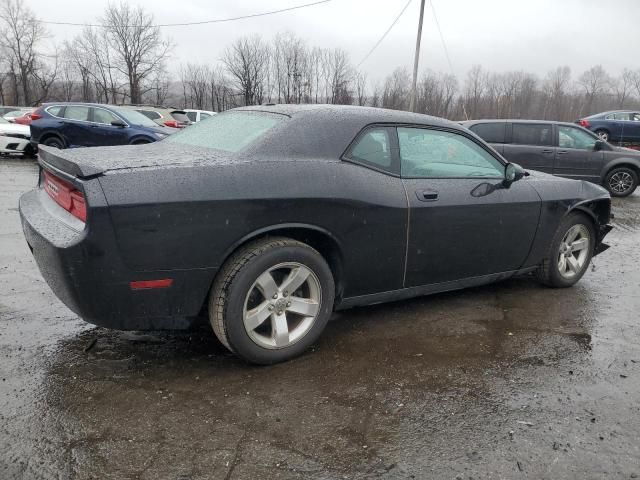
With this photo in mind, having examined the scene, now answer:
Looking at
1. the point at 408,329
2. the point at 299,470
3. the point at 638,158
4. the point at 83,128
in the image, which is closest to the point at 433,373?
the point at 408,329

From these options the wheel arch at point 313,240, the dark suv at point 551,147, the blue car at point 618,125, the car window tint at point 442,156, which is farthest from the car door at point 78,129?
the blue car at point 618,125

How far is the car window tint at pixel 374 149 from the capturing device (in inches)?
126

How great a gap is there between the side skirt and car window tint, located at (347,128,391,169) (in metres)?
0.86

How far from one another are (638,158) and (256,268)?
11140mm

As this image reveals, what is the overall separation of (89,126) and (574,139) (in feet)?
36.7

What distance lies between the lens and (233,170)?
107 inches

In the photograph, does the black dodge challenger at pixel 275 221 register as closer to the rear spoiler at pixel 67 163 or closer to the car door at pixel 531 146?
the rear spoiler at pixel 67 163

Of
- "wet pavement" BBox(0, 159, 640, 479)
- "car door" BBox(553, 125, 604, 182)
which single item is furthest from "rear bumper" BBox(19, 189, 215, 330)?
"car door" BBox(553, 125, 604, 182)

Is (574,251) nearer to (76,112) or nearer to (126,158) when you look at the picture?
(126,158)

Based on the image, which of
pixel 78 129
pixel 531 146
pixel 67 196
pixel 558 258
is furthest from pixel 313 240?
pixel 78 129

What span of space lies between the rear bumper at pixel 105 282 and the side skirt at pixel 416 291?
1.02 metres

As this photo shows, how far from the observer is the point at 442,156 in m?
3.64

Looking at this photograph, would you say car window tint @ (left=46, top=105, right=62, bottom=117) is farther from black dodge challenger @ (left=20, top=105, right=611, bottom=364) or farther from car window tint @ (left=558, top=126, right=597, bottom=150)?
car window tint @ (left=558, top=126, right=597, bottom=150)

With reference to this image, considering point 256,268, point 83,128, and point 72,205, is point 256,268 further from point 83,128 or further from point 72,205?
point 83,128
